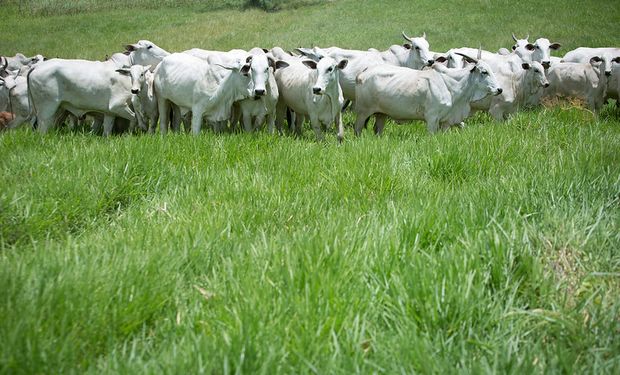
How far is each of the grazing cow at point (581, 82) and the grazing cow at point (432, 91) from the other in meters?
3.34

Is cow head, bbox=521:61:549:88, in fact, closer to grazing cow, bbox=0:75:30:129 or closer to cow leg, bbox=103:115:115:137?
cow leg, bbox=103:115:115:137

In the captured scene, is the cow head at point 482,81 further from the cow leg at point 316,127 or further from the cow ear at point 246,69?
the cow ear at point 246,69

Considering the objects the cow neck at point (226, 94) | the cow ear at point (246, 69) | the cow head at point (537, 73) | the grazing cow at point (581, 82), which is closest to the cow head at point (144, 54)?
the cow neck at point (226, 94)

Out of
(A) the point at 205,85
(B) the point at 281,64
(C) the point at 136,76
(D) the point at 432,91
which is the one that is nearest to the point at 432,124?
(D) the point at 432,91

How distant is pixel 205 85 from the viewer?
8875 mm

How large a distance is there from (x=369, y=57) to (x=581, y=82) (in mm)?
4563

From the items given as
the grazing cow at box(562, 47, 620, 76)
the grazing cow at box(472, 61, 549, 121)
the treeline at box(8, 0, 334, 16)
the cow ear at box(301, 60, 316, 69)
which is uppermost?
the cow ear at box(301, 60, 316, 69)

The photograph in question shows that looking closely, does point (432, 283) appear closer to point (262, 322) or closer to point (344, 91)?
point (262, 322)

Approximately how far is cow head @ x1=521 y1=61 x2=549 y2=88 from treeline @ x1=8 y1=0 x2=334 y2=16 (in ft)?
94.2

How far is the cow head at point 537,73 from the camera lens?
35.5 ft

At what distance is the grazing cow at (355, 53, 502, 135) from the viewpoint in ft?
30.2

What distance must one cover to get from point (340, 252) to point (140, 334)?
1033 mm

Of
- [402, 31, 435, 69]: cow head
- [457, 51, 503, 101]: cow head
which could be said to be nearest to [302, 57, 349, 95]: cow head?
[457, 51, 503, 101]: cow head

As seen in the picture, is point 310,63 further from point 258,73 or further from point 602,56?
point 602,56
